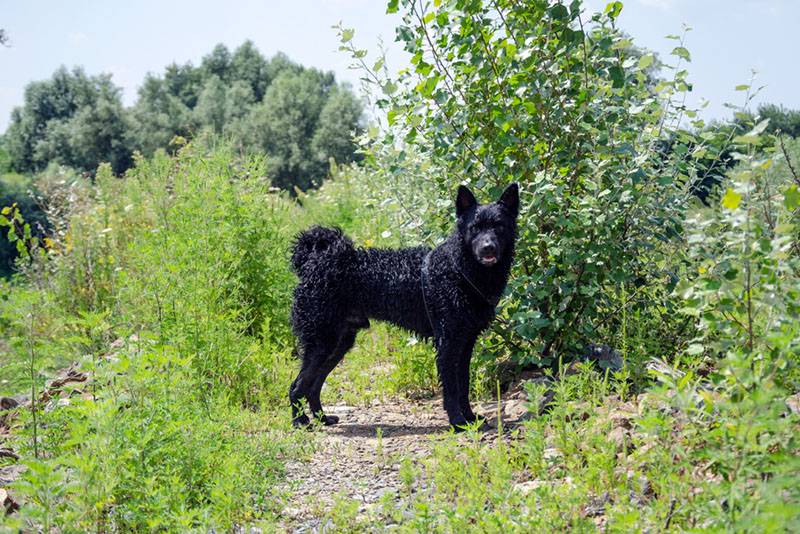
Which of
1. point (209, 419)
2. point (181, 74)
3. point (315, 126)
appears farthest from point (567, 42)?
point (181, 74)

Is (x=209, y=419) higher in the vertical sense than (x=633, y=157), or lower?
lower

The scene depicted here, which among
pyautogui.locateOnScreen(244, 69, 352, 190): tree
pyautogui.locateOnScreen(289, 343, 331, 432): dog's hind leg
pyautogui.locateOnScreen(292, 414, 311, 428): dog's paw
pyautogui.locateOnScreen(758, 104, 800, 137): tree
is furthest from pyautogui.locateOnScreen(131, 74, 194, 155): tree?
pyautogui.locateOnScreen(292, 414, 311, 428): dog's paw

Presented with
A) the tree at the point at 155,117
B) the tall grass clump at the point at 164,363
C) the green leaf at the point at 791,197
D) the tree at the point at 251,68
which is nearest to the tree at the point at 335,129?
the tree at the point at 155,117

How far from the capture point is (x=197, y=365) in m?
5.11

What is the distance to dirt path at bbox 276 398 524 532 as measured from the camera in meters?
3.72

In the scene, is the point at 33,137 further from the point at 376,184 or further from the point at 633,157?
the point at 633,157

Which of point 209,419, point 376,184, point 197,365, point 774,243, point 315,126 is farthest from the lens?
point 315,126

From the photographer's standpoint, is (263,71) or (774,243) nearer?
(774,243)

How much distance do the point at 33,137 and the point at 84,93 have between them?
4389mm

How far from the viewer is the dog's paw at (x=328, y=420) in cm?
543

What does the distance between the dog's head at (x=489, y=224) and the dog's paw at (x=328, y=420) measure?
5.86 feet

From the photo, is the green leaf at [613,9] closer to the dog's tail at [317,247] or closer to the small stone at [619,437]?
the dog's tail at [317,247]

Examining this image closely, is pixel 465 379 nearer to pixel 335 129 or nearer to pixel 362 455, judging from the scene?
pixel 362 455

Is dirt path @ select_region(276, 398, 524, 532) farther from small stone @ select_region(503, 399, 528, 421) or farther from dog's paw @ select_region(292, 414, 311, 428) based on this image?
dog's paw @ select_region(292, 414, 311, 428)
